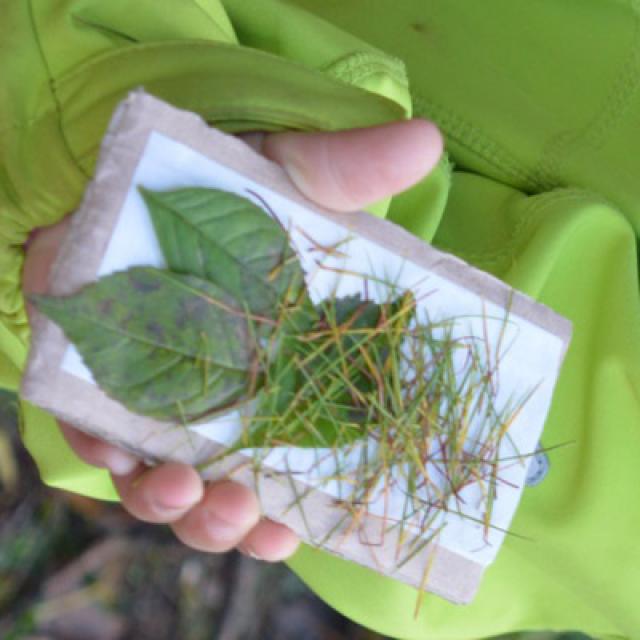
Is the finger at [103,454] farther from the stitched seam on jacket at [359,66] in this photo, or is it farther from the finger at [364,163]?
the stitched seam on jacket at [359,66]

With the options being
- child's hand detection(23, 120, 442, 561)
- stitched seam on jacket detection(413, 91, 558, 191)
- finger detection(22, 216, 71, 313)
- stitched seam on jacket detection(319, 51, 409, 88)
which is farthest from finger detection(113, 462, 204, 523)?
stitched seam on jacket detection(413, 91, 558, 191)

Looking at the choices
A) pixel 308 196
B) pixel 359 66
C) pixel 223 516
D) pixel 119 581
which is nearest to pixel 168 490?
pixel 223 516

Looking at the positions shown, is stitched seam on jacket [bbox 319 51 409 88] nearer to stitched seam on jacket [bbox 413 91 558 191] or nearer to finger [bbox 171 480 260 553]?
stitched seam on jacket [bbox 413 91 558 191]

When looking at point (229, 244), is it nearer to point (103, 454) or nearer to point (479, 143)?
point (103, 454)

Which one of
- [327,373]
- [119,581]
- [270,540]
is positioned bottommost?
[119,581]

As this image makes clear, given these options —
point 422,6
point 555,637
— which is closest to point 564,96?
Answer: point 422,6

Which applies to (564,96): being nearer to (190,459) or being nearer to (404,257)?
(404,257)
